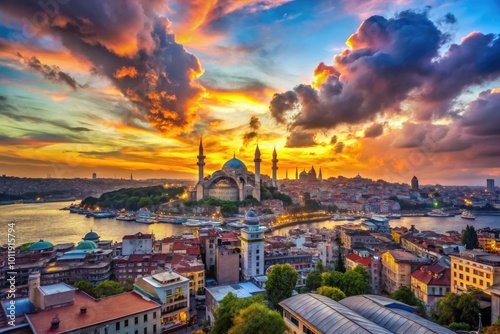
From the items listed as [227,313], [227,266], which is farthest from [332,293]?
[227,266]

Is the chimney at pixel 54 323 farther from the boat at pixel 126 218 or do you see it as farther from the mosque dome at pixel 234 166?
the mosque dome at pixel 234 166

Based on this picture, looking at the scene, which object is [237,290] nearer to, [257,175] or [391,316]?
[391,316]

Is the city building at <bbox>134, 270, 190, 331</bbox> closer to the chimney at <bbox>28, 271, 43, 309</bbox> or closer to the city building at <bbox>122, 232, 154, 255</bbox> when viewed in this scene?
the chimney at <bbox>28, 271, 43, 309</bbox>

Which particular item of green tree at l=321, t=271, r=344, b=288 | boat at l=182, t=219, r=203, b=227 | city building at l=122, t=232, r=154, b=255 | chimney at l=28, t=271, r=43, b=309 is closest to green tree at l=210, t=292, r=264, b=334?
chimney at l=28, t=271, r=43, b=309

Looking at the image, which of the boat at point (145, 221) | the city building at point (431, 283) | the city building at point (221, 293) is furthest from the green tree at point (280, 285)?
the boat at point (145, 221)

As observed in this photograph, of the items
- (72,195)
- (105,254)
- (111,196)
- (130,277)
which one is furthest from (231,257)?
(72,195)

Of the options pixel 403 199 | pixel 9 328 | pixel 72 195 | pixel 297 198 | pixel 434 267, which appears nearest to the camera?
pixel 9 328

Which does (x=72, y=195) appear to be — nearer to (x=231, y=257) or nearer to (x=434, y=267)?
(x=231, y=257)
